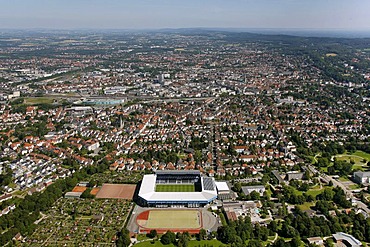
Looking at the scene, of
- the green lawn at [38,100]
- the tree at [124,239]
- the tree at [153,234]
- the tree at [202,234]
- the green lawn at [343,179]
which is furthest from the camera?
the green lawn at [38,100]

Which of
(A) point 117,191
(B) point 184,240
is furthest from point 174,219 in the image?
(A) point 117,191

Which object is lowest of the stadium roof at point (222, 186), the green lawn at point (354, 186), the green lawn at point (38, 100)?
the green lawn at point (38, 100)

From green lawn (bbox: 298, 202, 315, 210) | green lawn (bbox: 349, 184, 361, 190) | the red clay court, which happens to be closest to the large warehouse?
the red clay court

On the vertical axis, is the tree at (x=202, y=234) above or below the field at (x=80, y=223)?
above

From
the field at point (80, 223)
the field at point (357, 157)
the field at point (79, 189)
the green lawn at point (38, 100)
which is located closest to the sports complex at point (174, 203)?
the field at point (80, 223)

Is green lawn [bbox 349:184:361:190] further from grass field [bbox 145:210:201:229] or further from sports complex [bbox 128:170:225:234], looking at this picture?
grass field [bbox 145:210:201:229]

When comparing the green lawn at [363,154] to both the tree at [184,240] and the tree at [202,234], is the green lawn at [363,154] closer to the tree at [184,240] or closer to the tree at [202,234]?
the tree at [202,234]

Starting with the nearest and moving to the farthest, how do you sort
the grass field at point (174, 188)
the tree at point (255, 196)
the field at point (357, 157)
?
the tree at point (255, 196), the grass field at point (174, 188), the field at point (357, 157)
